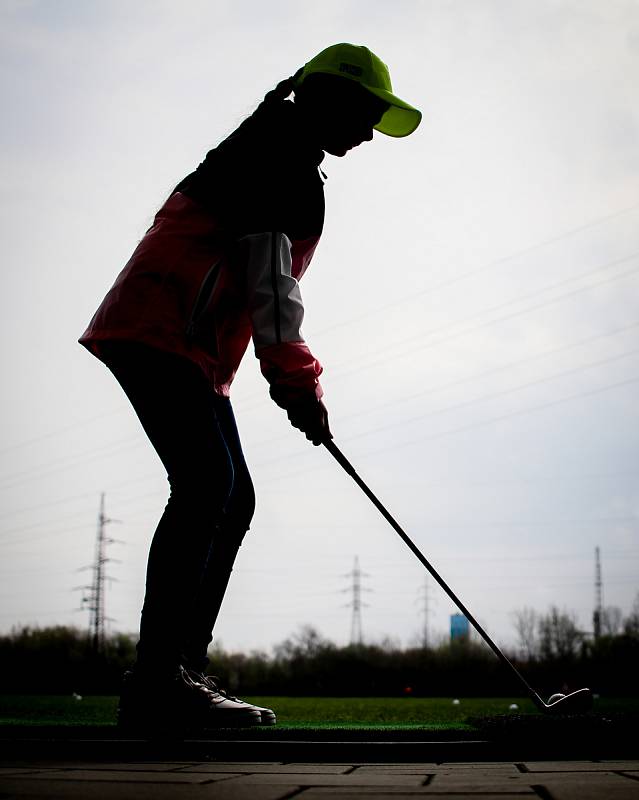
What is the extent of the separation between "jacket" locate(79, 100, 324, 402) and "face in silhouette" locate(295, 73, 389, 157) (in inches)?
2.8

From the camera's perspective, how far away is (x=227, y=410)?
11.5 feet

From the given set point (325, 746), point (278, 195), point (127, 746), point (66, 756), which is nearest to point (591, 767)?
point (325, 746)

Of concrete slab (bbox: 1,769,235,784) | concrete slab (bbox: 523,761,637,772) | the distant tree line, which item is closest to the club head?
concrete slab (bbox: 523,761,637,772)

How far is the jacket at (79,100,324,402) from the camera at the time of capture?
3.09 m

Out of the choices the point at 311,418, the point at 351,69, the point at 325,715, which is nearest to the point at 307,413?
the point at 311,418

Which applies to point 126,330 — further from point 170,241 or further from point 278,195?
point 278,195

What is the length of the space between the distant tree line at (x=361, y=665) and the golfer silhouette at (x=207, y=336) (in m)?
25.1

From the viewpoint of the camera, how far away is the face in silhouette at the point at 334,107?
336 cm

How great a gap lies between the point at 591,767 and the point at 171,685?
1348mm

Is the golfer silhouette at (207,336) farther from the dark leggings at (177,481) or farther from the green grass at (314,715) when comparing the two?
the green grass at (314,715)

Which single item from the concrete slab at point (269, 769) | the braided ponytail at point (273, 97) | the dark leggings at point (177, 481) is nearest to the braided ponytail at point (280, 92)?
the braided ponytail at point (273, 97)

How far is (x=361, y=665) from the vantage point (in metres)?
31.7

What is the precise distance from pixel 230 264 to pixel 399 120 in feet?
3.34

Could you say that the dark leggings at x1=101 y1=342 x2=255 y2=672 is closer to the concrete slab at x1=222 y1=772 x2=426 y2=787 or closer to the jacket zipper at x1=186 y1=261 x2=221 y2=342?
the jacket zipper at x1=186 y1=261 x2=221 y2=342
